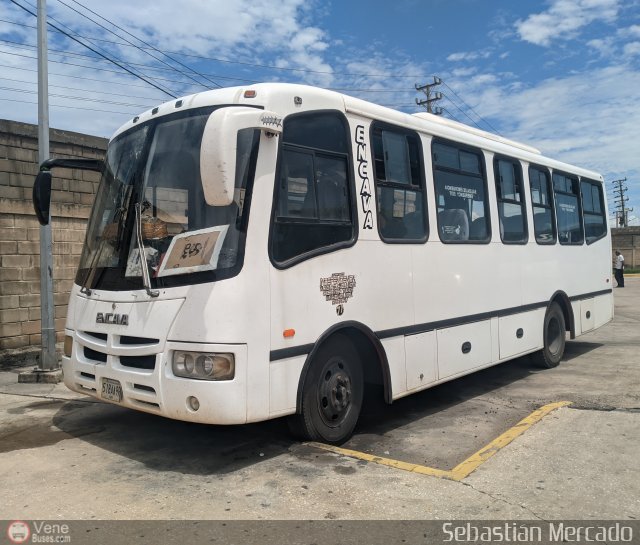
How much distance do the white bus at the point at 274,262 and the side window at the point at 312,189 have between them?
0.02 m

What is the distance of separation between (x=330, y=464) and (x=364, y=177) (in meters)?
2.62

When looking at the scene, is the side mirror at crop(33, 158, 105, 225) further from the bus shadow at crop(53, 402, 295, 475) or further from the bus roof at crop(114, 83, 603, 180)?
the bus shadow at crop(53, 402, 295, 475)

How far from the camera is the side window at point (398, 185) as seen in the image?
5703mm

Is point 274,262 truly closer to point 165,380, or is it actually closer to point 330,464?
point 165,380

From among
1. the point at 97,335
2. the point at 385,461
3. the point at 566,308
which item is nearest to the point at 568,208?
the point at 566,308

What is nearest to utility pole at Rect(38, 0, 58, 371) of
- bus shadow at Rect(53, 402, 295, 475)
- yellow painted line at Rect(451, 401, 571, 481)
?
bus shadow at Rect(53, 402, 295, 475)

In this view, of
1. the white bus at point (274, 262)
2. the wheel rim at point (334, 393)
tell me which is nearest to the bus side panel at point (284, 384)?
the white bus at point (274, 262)

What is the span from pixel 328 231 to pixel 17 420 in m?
4.20

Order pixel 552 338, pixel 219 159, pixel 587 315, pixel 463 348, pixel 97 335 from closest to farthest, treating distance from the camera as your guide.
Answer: pixel 219 159
pixel 97 335
pixel 463 348
pixel 552 338
pixel 587 315

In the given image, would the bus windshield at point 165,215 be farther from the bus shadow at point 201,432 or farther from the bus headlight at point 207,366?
the bus shadow at point 201,432

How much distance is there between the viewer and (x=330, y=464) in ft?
15.5

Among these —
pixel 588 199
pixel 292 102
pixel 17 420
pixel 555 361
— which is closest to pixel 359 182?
pixel 292 102

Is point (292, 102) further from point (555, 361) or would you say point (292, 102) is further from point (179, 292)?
point (555, 361)

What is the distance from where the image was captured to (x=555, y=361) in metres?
9.20
